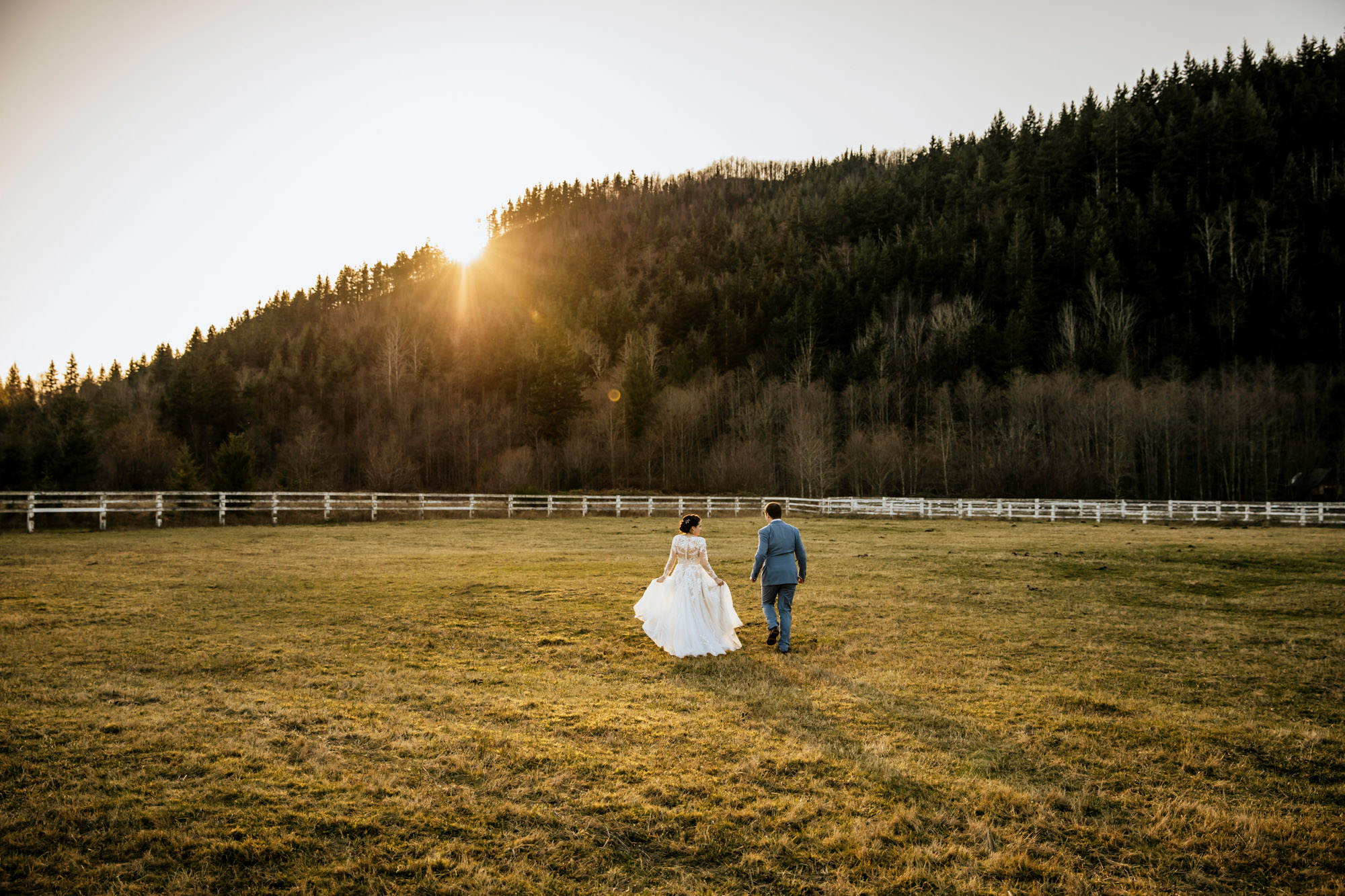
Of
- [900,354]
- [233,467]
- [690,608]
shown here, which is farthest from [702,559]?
[900,354]

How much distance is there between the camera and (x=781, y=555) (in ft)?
29.4

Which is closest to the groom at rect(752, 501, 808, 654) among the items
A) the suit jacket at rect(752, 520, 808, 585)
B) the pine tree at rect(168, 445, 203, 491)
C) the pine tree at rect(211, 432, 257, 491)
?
the suit jacket at rect(752, 520, 808, 585)

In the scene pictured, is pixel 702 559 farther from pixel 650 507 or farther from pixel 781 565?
pixel 650 507

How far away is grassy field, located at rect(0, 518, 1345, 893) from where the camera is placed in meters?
3.86

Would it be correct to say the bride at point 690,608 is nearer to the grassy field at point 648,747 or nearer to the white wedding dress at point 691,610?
the white wedding dress at point 691,610

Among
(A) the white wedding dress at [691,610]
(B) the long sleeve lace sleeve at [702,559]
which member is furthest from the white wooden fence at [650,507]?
(B) the long sleeve lace sleeve at [702,559]

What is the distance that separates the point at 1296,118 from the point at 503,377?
100666 mm

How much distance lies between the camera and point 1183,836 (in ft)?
13.8

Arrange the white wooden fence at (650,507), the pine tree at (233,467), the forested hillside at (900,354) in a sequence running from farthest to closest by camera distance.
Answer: the forested hillside at (900,354), the pine tree at (233,467), the white wooden fence at (650,507)

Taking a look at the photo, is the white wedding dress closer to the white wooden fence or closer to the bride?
the bride

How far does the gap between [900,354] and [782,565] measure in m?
67.5

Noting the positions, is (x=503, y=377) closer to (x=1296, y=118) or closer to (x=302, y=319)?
(x=302, y=319)

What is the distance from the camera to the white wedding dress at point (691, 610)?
8797mm

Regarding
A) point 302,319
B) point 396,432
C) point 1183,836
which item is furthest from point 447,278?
point 1183,836
